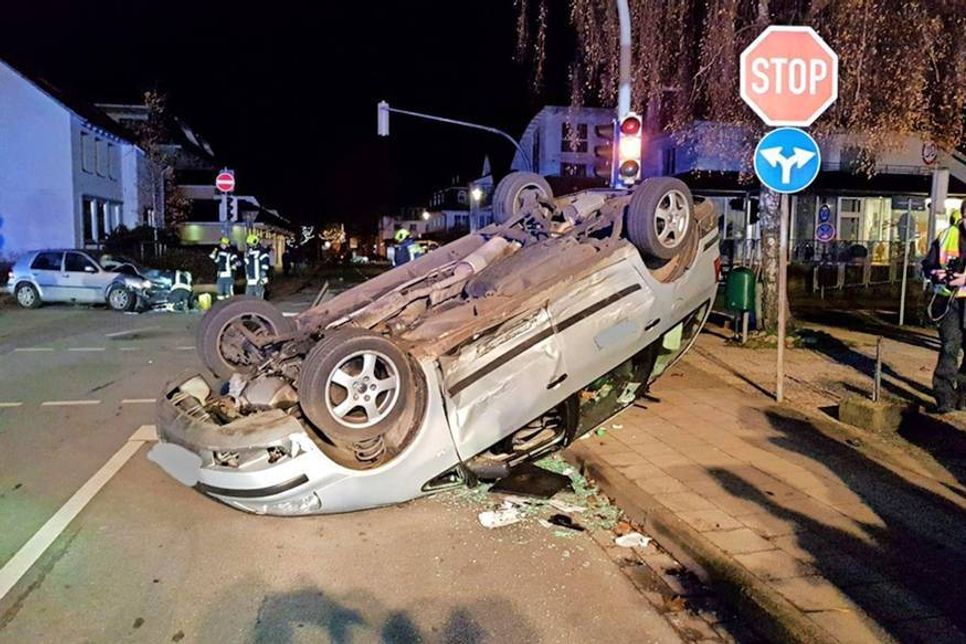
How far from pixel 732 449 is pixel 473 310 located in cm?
252

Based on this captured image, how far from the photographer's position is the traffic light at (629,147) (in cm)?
1062

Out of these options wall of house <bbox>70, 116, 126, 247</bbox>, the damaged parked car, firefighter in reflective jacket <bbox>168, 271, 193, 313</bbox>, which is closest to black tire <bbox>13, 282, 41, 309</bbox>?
firefighter in reflective jacket <bbox>168, 271, 193, 313</bbox>

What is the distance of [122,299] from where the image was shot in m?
19.4

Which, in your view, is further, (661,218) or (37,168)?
(37,168)

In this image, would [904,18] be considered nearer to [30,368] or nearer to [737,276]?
[737,276]

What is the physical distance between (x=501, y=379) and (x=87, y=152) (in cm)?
3173

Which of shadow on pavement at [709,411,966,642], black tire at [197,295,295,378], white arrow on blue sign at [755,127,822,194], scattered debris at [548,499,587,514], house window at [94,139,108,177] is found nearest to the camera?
shadow on pavement at [709,411,966,642]

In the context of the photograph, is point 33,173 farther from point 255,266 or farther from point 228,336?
point 228,336

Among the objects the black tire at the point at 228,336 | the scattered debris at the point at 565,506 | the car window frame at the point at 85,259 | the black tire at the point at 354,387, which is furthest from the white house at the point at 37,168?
the scattered debris at the point at 565,506

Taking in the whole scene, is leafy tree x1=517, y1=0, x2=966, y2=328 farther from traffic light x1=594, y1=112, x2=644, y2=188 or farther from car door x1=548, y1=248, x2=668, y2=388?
car door x1=548, y1=248, x2=668, y2=388

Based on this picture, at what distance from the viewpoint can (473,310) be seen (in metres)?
5.05

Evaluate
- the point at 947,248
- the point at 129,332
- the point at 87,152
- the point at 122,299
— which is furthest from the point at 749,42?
the point at 87,152

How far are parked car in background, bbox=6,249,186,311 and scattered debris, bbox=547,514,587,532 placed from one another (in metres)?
16.8

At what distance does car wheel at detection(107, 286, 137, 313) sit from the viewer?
19.4 metres
